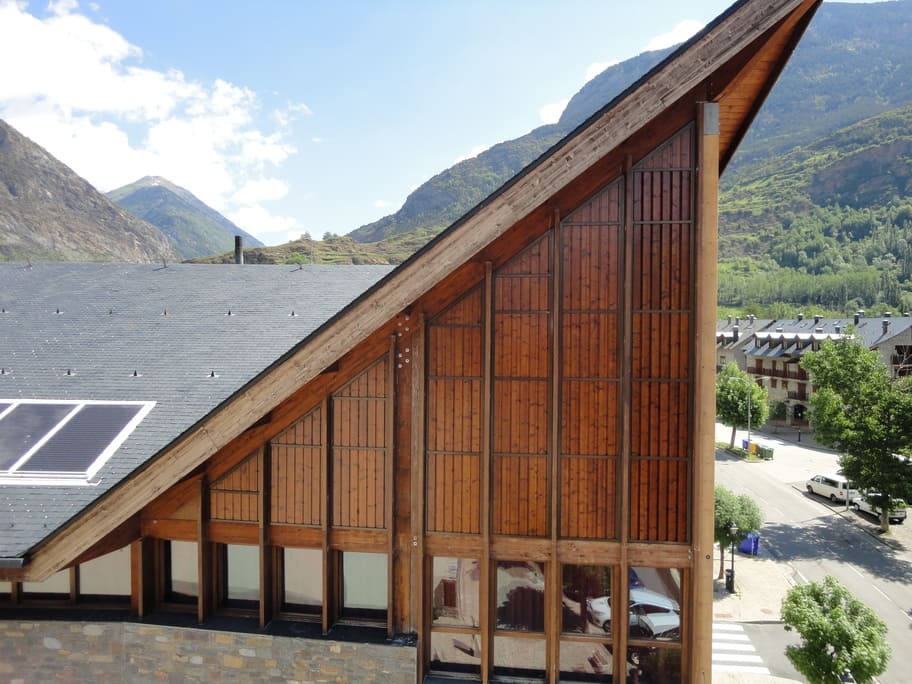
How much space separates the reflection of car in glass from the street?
10854 millimetres

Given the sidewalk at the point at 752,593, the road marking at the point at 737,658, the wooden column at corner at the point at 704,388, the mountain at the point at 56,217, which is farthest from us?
the mountain at the point at 56,217

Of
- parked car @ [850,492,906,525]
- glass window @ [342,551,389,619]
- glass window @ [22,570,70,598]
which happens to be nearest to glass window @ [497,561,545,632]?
glass window @ [342,551,389,619]

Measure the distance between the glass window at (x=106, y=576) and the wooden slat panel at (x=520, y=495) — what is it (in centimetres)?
561

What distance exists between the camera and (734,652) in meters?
14.4

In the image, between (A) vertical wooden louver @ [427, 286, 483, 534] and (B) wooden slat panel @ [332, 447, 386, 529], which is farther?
(B) wooden slat panel @ [332, 447, 386, 529]

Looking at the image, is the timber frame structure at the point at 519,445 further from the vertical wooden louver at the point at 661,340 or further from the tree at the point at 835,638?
the tree at the point at 835,638

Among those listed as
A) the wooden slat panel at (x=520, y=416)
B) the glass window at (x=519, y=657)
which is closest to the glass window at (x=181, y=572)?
the glass window at (x=519, y=657)

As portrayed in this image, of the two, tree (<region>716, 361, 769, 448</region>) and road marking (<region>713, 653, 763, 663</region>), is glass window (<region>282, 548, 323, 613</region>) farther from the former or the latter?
tree (<region>716, 361, 769, 448</region>)

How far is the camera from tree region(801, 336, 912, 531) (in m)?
21.5

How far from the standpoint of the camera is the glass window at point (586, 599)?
6.69 meters

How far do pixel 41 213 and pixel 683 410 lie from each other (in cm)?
11926

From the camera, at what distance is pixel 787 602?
1227 centimetres

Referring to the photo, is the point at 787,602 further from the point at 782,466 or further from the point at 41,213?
the point at 41,213

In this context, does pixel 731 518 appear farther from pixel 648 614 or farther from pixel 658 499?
pixel 658 499
